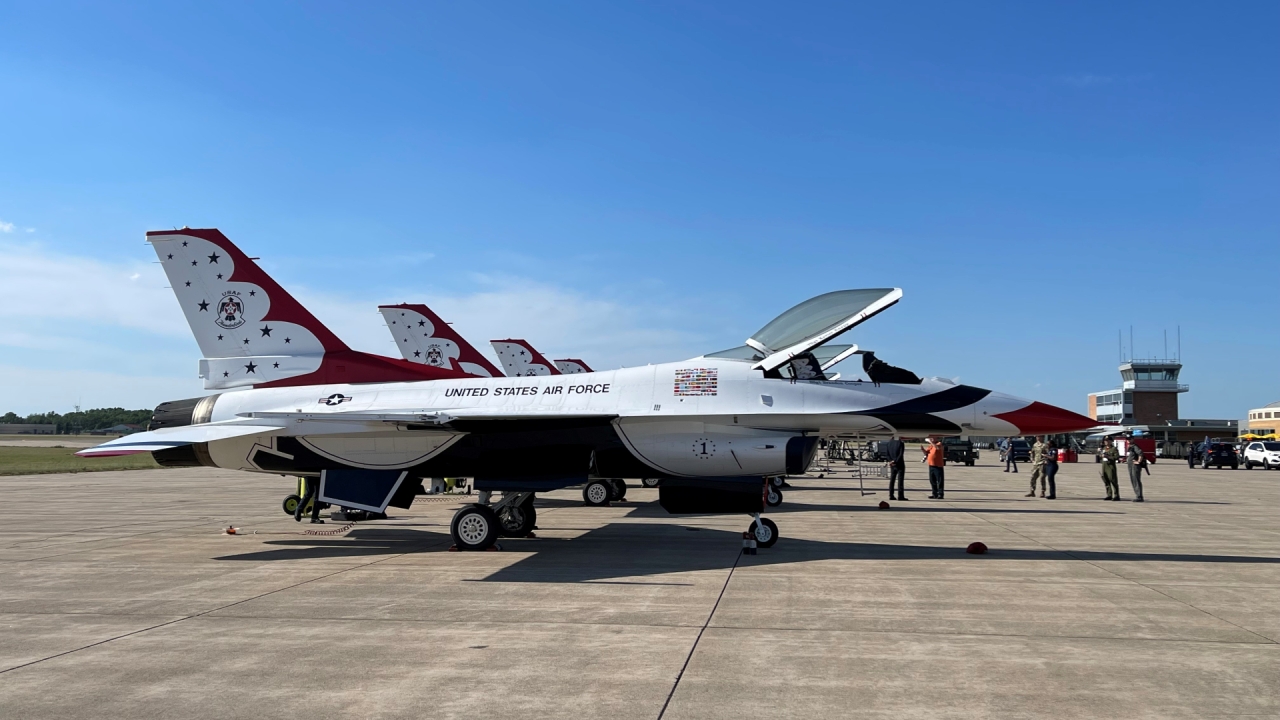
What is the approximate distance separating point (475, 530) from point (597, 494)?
788 centimetres

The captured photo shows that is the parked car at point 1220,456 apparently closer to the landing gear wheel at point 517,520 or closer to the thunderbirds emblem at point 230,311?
the landing gear wheel at point 517,520

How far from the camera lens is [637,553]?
11.2 m

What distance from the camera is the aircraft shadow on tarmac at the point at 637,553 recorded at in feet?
32.0

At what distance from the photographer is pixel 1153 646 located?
6.23m

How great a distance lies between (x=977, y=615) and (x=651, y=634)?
2.90 metres

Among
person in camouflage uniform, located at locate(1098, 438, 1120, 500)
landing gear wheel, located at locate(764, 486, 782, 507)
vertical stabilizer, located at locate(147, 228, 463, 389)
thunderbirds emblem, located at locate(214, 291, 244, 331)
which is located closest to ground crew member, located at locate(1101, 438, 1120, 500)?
person in camouflage uniform, located at locate(1098, 438, 1120, 500)

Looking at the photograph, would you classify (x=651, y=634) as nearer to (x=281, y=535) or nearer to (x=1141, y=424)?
(x=281, y=535)

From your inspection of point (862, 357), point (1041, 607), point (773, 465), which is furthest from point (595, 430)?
point (1041, 607)

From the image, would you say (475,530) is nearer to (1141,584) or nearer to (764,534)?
(764,534)

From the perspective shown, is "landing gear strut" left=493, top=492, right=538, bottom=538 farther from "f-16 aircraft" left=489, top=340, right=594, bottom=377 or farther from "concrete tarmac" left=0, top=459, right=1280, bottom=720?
"f-16 aircraft" left=489, top=340, right=594, bottom=377

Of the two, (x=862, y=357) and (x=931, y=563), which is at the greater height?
(x=862, y=357)

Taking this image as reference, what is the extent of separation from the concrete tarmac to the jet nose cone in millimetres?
1646

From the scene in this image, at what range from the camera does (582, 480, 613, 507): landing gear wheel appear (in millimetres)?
19141

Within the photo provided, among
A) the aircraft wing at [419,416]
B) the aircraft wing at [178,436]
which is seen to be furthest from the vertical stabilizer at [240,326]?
the aircraft wing at [419,416]
